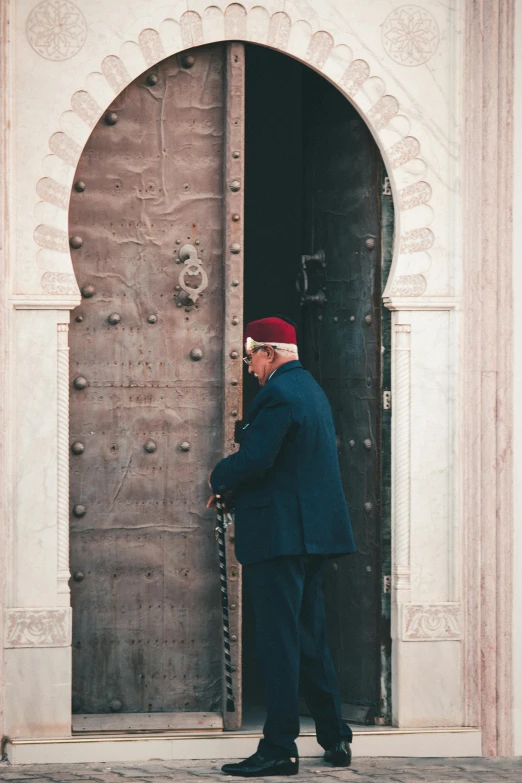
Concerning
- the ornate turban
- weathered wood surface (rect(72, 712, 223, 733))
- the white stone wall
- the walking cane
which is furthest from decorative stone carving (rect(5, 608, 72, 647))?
the white stone wall

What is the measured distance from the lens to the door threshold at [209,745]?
5027mm

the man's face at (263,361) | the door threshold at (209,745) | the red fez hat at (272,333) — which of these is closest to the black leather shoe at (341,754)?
the door threshold at (209,745)

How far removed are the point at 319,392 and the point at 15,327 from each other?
1253mm

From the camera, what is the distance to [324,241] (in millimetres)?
5969

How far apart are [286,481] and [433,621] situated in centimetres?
108

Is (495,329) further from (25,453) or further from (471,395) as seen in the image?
(25,453)

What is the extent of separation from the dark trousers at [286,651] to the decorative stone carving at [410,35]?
2.18 m

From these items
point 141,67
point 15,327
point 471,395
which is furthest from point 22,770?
point 141,67

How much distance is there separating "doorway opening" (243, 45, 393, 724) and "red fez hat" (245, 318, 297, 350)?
69 centimetres

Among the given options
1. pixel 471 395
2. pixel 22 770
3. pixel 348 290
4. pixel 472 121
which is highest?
pixel 472 121

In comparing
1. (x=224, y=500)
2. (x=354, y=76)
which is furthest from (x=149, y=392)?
(x=354, y=76)

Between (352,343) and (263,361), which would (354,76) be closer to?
(352,343)

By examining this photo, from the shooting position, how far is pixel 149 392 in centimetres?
543

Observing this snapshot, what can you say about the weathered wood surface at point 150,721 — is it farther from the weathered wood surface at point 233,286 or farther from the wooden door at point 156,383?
the weathered wood surface at point 233,286
